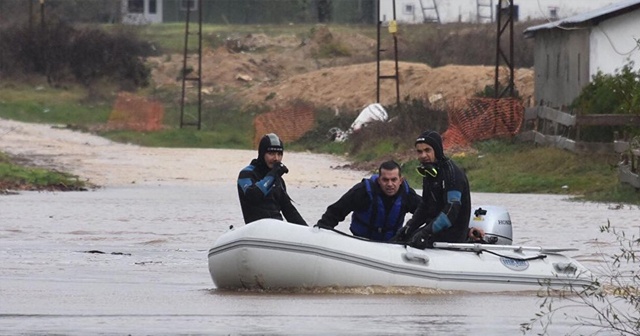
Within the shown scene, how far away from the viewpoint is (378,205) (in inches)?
614

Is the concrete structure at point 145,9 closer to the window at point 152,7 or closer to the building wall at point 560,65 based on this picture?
the window at point 152,7

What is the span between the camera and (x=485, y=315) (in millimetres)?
13820

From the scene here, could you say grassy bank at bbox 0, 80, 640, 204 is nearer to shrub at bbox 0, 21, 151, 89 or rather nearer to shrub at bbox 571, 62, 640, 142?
shrub at bbox 571, 62, 640, 142

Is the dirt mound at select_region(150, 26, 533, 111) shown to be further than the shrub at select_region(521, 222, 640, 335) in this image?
Yes

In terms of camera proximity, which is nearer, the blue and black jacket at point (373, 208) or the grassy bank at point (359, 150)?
the blue and black jacket at point (373, 208)

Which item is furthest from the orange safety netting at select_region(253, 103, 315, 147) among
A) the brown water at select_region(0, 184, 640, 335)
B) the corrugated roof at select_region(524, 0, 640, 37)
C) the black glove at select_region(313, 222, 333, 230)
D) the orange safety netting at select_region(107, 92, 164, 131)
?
the black glove at select_region(313, 222, 333, 230)

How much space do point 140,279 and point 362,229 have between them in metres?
2.68

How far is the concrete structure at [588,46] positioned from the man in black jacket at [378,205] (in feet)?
70.8

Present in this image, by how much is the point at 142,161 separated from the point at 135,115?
16355 millimetres

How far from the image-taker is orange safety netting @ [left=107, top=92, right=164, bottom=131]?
2147 inches

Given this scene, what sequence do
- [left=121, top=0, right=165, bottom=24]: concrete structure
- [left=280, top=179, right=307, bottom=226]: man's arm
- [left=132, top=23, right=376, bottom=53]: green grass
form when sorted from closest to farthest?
[left=280, top=179, right=307, bottom=226]: man's arm < [left=132, top=23, right=376, bottom=53]: green grass < [left=121, top=0, right=165, bottom=24]: concrete structure

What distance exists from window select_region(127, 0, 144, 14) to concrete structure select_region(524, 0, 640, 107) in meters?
52.7

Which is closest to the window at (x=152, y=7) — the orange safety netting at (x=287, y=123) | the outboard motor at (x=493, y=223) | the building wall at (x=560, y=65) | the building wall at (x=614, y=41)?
the orange safety netting at (x=287, y=123)

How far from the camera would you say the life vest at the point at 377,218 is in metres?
15.6
